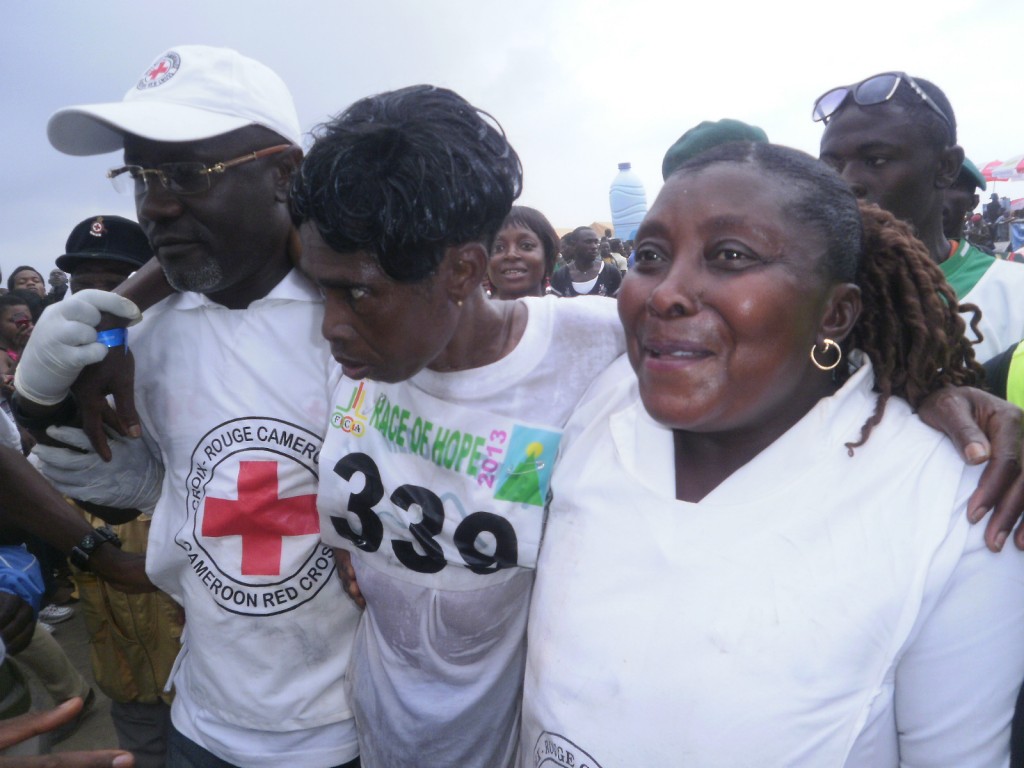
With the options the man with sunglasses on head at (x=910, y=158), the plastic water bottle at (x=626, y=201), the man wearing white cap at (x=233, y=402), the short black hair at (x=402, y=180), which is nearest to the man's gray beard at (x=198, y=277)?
the man wearing white cap at (x=233, y=402)

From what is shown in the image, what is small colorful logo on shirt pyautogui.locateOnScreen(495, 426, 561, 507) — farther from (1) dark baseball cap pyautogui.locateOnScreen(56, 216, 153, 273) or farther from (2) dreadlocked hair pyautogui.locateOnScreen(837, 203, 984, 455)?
(1) dark baseball cap pyautogui.locateOnScreen(56, 216, 153, 273)

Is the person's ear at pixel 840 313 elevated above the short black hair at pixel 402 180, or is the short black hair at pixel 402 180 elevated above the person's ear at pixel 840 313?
the short black hair at pixel 402 180

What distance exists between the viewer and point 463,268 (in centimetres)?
150

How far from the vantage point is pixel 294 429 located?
5.54 feet

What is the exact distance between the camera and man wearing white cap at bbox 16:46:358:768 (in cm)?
162

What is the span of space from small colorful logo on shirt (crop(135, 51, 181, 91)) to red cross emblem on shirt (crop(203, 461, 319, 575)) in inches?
36.4

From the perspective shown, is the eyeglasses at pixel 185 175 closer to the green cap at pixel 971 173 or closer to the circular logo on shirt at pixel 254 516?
the circular logo on shirt at pixel 254 516

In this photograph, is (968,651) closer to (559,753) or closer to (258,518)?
(559,753)

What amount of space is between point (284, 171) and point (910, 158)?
174cm

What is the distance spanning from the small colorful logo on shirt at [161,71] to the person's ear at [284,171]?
0.31 metres

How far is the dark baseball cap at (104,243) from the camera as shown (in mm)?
2598

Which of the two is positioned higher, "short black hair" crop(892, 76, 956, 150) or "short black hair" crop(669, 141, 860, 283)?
"short black hair" crop(892, 76, 956, 150)

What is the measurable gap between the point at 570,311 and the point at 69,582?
17.6 feet

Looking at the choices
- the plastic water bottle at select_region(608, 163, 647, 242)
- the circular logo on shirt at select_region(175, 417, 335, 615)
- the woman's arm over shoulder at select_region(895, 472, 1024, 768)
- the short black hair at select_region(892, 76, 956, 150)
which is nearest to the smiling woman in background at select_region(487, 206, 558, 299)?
the short black hair at select_region(892, 76, 956, 150)
